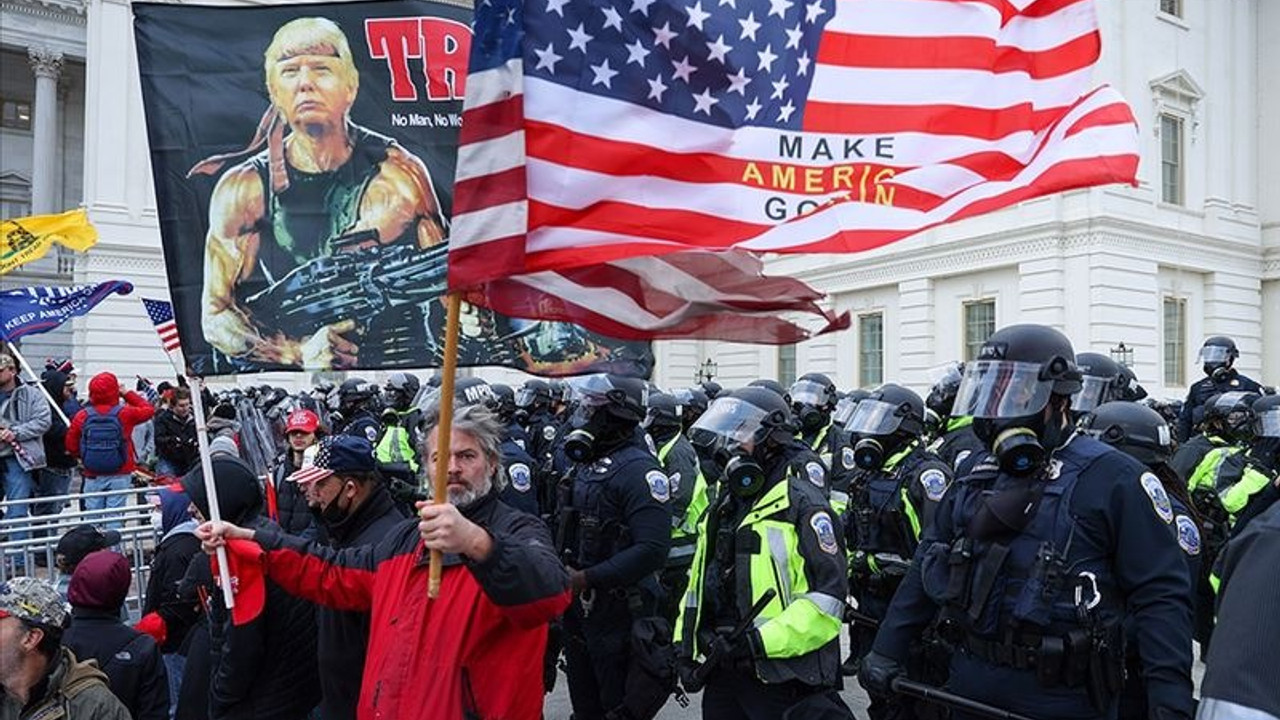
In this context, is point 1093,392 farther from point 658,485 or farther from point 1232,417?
point 658,485

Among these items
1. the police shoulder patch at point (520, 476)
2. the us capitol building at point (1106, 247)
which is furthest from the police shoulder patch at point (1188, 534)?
the us capitol building at point (1106, 247)

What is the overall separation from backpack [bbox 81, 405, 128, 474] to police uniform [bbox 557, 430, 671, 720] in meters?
6.16

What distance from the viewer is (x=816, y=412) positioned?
10.4 meters

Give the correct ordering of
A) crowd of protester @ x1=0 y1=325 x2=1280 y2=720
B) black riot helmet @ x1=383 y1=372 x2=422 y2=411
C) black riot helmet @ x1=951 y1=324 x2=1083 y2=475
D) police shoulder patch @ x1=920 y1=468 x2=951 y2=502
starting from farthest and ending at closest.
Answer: black riot helmet @ x1=383 y1=372 x2=422 y2=411 → police shoulder patch @ x1=920 y1=468 x2=951 y2=502 → black riot helmet @ x1=951 y1=324 x2=1083 y2=475 → crowd of protester @ x1=0 y1=325 x2=1280 y2=720

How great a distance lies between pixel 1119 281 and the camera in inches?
1030

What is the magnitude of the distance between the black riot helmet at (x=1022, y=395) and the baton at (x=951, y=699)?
0.77m

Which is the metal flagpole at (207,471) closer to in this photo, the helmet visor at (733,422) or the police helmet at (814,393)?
the helmet visor at (733,422)

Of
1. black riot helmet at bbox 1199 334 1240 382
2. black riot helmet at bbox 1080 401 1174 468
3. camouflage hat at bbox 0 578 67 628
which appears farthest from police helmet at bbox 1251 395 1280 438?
camouflage hat at bbox 0 578 67 628

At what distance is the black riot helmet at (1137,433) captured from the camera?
17.7ft

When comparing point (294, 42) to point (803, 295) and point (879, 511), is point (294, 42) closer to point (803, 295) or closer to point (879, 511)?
point (803, 295)

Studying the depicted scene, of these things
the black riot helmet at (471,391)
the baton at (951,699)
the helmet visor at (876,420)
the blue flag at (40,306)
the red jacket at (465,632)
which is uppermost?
the blue flag at (40,306)

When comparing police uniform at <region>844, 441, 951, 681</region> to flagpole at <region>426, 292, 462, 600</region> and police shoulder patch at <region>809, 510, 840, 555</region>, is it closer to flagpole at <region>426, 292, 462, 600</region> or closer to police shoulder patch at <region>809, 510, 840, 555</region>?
police shoulder patch at <region>809, 510, 840, 555</region>

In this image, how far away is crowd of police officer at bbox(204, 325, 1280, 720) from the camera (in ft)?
11.2

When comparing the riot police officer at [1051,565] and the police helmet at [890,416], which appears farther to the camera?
the police helmet at [890,416]
